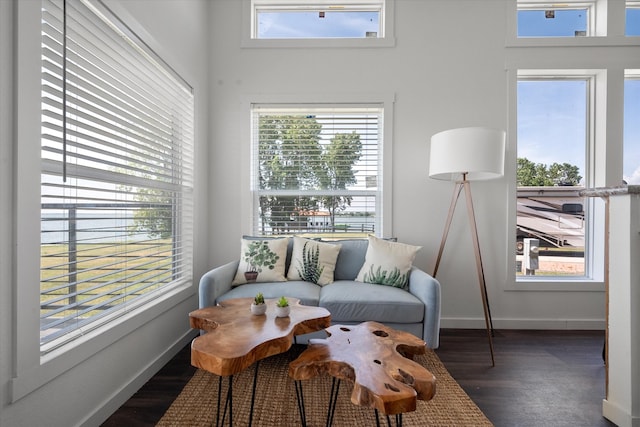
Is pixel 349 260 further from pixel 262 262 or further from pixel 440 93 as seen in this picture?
pixel 440 93

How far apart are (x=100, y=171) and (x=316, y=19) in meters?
2.51

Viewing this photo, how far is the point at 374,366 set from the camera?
118 cm

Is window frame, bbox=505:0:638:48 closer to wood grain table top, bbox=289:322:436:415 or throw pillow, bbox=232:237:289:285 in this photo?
throw pillow, bbox=232:237:289:285

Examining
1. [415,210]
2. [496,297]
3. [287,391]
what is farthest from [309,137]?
[496,297]

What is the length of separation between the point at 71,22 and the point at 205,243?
6.33 feet

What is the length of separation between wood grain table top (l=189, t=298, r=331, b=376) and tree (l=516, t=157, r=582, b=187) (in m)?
2.58

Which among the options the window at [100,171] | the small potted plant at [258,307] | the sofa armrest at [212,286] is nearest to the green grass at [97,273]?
the window at [100,171]

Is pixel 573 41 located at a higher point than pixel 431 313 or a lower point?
higher

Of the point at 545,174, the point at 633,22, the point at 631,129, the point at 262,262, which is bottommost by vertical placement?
the point at 262,262

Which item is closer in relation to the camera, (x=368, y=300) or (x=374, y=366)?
(x=374, y=366)

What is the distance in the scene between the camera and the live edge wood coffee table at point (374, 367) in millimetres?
1014

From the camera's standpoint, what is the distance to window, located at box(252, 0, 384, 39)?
303 cm

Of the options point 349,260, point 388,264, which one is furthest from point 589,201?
point 349,260

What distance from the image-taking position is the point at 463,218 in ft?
9.58
